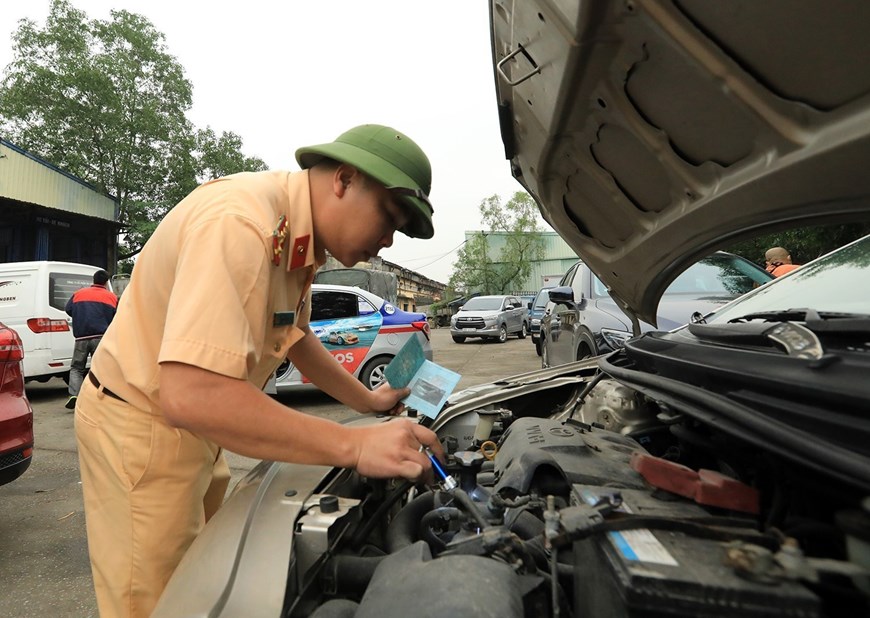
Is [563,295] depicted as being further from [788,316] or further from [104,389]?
[104,389]

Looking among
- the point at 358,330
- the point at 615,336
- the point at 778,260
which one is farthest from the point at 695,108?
the point at 358,330

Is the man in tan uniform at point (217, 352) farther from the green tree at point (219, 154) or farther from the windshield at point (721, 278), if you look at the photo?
the green tree at point (219, 154)

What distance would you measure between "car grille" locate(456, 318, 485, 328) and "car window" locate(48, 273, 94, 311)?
30.8 feet

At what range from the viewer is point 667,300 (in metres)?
3.43

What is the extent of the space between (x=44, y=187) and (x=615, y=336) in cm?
1558

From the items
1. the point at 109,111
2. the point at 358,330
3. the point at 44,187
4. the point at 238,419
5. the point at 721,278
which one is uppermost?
the point at 109,111

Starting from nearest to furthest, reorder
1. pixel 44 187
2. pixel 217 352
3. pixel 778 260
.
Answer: pixel 217 352, pixel 778 260, pixel 44 187

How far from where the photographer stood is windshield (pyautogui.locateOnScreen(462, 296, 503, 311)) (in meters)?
14.5

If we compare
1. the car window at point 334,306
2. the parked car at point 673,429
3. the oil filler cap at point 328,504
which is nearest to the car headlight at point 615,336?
the parked car at point 673,429

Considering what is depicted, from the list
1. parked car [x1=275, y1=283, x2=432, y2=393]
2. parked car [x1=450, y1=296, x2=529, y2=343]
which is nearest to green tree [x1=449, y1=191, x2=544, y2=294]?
parked car [x1=450, y1=296, x2=529, y2=343]

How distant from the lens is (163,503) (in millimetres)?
1129

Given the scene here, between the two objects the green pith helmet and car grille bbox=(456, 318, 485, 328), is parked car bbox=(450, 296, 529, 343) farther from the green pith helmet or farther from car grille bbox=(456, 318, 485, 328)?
the green pith helmet

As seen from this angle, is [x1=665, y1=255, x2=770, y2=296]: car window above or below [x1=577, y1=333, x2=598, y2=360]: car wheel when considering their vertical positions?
above

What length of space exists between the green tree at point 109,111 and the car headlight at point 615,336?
53.1ft
